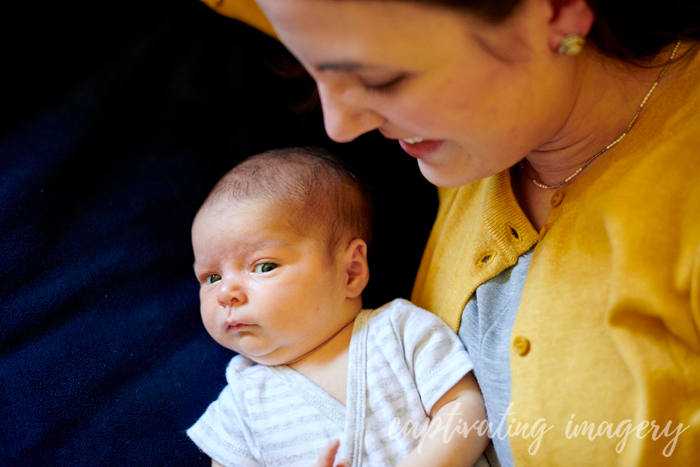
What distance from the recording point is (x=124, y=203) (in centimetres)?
151

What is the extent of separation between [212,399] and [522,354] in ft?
2.56

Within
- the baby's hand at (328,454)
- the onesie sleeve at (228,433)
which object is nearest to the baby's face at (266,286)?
the onesie sleeve at (228,433)

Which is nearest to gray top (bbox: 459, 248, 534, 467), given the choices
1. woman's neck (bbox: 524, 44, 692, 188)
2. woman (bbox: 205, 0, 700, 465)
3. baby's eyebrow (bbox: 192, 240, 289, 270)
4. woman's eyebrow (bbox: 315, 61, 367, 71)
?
woman (bbox: 205, 0, 700, 465)

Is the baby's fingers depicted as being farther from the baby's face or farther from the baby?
the baby's face

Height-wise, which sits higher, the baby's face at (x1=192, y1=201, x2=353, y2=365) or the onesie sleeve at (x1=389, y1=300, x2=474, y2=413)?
the baby's face at (x1=192, y1=201, x2=353, y2=365)

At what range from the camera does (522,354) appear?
1051 mm

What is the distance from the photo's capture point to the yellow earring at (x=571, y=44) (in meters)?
0.89

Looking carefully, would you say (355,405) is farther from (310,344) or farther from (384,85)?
(384,85)

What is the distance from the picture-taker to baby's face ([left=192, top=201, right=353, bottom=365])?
129 cm

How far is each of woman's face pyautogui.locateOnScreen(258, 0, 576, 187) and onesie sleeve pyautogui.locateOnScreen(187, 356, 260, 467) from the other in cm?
73

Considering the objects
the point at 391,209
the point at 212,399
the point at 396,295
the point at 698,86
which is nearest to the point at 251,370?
the point at 212,399

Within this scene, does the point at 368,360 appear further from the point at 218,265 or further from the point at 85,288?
the point at 85,288

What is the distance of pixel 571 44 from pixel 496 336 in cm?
60

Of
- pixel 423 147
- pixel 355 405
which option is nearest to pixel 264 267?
pixel 355 405
